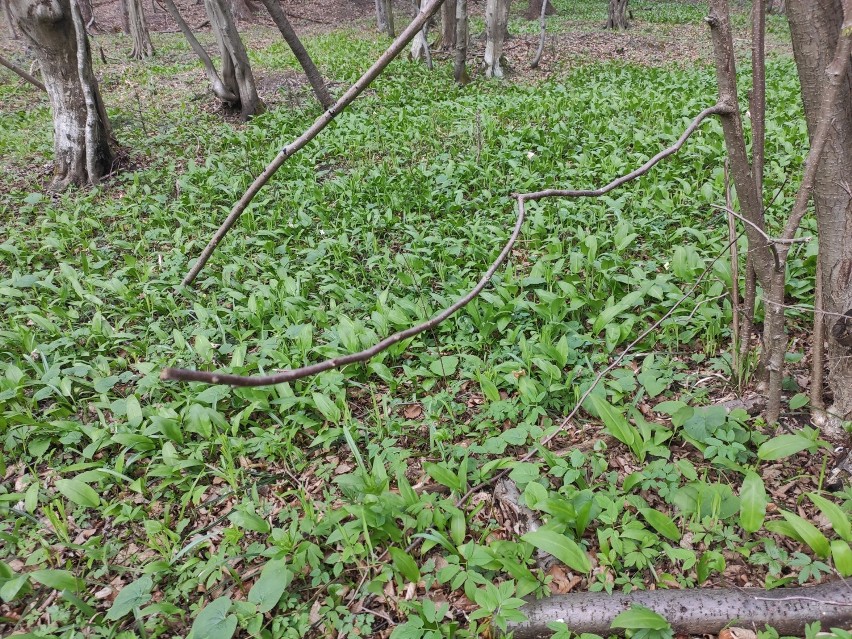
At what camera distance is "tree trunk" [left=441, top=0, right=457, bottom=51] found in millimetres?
12148

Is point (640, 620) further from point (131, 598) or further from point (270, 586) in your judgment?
point (131, 598)

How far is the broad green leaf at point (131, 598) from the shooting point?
2.05m

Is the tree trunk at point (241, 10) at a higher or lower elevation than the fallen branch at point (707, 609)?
higher

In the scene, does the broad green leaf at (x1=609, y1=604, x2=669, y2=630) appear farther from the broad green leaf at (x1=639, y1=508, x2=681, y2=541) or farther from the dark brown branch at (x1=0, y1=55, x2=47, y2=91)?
the dark brown branch at (x1=0, y1=55, x2=47, y2=91)

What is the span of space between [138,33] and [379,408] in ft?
46.8

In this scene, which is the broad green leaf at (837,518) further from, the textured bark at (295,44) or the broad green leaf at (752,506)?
the textured bark at (295,44)

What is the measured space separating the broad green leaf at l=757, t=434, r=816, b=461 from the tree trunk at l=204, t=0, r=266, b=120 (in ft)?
25.9

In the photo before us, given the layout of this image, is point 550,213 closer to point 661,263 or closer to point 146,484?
point 661,263

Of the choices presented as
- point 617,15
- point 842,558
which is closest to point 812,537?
point 842,558

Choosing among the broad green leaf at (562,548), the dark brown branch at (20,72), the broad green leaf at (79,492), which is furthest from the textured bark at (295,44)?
the broad green leaf at (562,548)

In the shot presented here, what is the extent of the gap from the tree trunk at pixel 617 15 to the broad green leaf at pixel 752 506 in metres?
16.6

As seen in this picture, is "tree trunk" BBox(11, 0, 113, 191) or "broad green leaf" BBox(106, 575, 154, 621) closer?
"broad green leaf" BBox(106, 575, 154, 621)

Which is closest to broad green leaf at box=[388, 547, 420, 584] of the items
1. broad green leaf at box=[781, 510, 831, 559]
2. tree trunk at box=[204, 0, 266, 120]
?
broad green leaf at box=[781, 510, 831, 559]

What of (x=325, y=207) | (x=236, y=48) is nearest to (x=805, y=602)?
(x=325, y=207)
